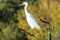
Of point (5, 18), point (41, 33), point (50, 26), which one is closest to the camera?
point (50, 26)

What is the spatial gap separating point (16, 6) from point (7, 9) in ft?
1.28

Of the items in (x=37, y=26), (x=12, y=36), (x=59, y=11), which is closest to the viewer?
(x=37, y=26)

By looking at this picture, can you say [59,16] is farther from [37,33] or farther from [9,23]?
[37,33]

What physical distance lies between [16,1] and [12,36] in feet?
9.09

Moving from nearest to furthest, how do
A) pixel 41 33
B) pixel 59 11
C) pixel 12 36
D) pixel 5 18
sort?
1. pixel 41 33
2. pixel 12 36
3. pixel 59 11
4. pixel 5 18

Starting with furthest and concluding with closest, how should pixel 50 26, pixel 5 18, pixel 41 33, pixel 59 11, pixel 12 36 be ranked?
pixel 5 18
pixel 59 11
pixel 12 36
pixel 41 33
pixel 50 26

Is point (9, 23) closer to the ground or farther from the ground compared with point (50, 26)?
closer to the ground

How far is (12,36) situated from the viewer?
1124 centimetres

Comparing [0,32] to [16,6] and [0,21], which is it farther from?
[16,6]

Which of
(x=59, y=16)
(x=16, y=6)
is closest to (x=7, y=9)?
(x=16, y=6)

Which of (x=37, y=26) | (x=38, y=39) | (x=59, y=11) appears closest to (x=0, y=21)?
(x=59, y=11)

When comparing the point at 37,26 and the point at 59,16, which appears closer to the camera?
the point at 37,26

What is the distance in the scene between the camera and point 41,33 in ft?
20.8

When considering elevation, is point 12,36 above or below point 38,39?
below
